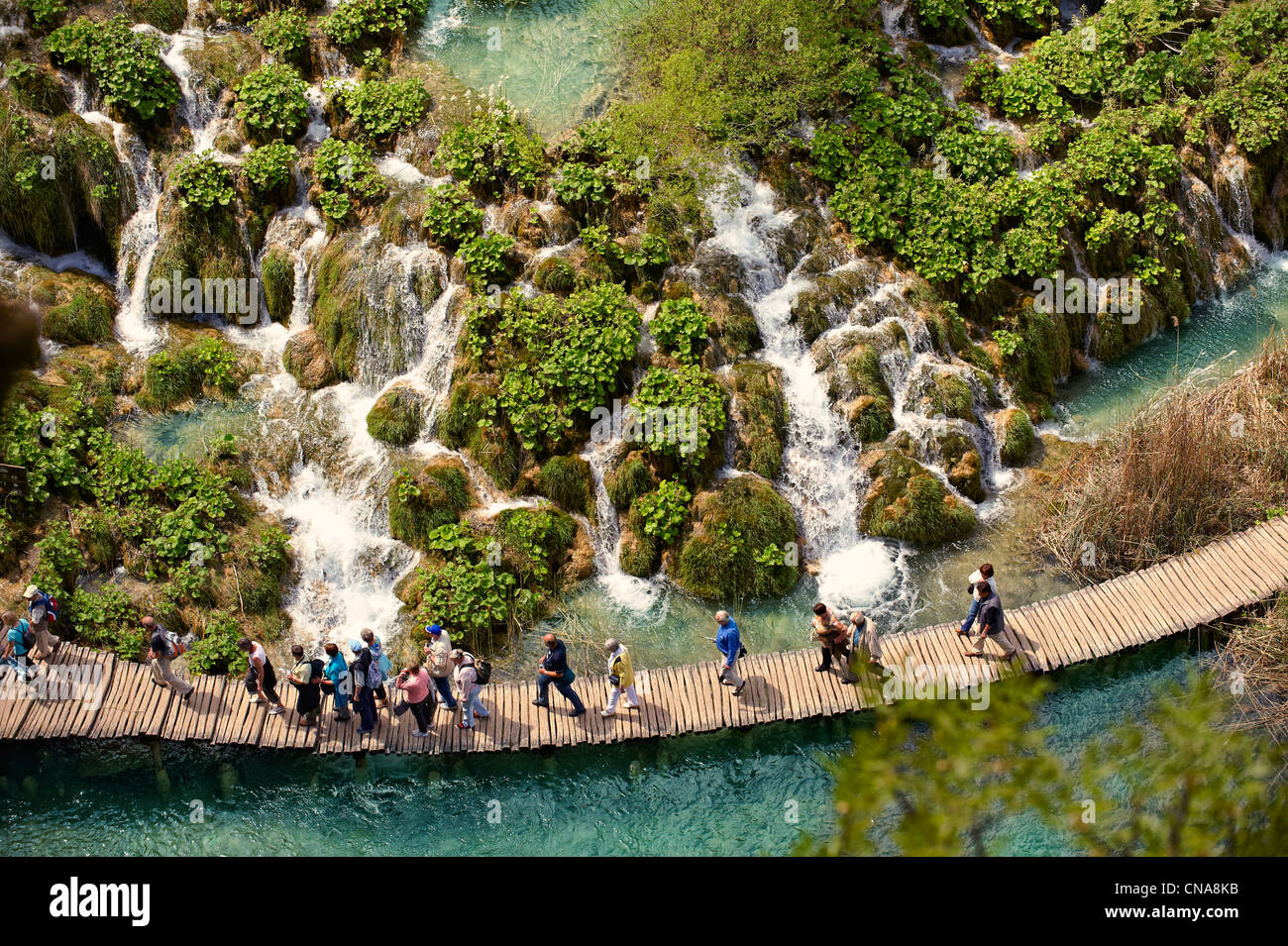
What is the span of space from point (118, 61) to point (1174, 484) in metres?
21.2

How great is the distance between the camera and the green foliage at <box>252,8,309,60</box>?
78.5ft

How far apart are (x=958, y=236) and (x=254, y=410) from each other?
45.4 feet

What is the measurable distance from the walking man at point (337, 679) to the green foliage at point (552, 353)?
17.4 ft

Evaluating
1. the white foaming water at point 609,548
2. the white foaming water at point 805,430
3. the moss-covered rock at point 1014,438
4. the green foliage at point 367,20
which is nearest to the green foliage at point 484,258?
the white foaming water at point 609,548

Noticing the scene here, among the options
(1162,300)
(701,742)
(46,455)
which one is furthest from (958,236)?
(46,455)

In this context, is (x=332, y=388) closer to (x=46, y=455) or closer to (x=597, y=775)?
(x=46, y=455)

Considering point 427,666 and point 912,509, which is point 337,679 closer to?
point 427,666

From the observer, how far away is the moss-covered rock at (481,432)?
20094mm

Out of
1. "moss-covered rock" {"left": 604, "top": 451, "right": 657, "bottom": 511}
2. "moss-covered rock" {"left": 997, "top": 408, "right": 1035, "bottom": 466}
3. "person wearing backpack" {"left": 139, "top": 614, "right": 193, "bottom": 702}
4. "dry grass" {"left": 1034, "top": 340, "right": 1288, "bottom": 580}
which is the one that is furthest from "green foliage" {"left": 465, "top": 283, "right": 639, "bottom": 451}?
"dry grass" {"left": 1034, "top": 340, "right": 1288, "bottom": 580}

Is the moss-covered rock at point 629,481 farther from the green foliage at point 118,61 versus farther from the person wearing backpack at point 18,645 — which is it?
the green foliage at point 118,61

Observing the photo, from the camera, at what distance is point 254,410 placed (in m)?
21.2

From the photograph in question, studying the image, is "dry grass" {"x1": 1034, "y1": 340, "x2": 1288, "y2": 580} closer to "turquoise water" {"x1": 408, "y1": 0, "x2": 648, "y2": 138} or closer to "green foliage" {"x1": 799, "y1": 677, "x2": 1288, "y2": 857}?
"green foliage" {"x1": 799, "y1": 677, "x2": 1288, "y2": 857}

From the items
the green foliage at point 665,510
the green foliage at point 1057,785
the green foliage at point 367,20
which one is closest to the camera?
the green foliage at point 1057,785

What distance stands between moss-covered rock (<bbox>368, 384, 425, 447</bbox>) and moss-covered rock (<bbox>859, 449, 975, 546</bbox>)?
26.5 ft
